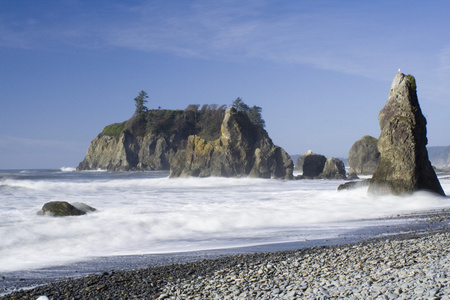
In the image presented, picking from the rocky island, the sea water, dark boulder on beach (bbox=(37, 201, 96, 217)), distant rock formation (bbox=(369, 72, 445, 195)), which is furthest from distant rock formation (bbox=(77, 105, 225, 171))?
dark boulder on beach (bbox=(37, 201, 96, 217))

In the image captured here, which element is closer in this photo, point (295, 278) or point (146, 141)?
point (295, 278)

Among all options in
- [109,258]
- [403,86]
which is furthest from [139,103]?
[109,258]

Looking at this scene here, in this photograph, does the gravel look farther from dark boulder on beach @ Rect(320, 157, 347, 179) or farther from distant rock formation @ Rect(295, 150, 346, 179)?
distant rock formation @ Rect(295, 150, 346, 179)

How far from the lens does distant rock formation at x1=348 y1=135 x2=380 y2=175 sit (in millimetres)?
51031

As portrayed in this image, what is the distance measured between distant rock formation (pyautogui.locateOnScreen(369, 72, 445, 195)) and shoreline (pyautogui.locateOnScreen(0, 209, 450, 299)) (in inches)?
315

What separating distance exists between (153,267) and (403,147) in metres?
14.7

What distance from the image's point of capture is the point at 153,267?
8.34 metres

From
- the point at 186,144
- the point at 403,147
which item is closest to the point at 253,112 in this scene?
the point at 186,144

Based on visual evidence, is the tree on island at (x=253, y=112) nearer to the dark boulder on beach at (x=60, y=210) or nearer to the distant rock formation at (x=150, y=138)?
the distant rock formation at (x=150, y=138)

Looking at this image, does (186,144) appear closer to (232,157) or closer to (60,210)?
(232,157)

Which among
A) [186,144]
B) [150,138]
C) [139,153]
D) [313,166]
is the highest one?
[150,138]

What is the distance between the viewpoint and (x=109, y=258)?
32.9 feet

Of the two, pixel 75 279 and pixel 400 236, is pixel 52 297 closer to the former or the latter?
pixel 75 279

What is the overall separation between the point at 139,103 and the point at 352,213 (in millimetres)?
90993
